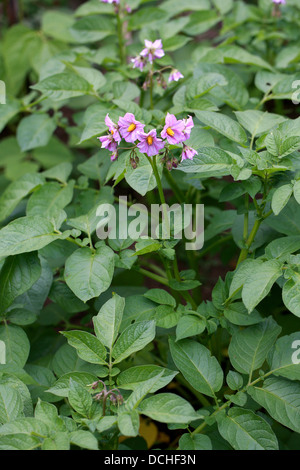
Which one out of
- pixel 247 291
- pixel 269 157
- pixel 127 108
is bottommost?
pixel 247 291

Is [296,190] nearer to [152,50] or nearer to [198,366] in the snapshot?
[198,366]

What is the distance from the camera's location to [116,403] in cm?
96

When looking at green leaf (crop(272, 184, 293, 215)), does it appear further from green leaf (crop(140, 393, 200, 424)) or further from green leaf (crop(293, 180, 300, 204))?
green leaf (crop(140, 393, 200, 424))

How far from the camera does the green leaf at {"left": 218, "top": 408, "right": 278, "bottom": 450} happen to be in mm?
930

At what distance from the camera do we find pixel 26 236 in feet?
3.59

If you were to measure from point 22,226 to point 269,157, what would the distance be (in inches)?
21.7

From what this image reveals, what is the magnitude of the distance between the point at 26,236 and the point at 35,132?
2.03 feet

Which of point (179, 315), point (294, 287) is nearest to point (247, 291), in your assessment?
point (294, 287)

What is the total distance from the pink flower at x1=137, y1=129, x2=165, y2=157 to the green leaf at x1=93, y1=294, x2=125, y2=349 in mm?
312

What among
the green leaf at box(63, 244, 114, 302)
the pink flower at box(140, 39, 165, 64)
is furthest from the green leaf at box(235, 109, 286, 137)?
the green leaf at box(63, 244, 114, 302)

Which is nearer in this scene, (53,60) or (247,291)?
(247,291)

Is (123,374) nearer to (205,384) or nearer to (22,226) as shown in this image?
(205,384)

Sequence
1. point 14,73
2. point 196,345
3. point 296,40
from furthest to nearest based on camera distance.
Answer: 1. point 14,73
2. point 296,40
3. point 196,345

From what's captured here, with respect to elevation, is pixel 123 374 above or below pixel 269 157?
below
